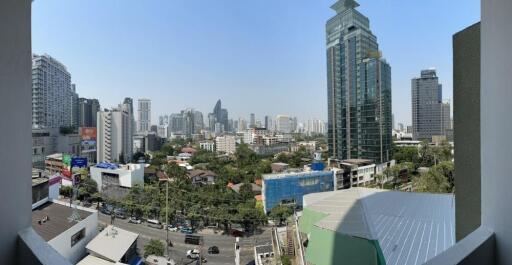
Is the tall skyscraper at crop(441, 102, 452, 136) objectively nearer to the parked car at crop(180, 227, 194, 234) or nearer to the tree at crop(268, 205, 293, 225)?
the tree at crop(268, 205, 293, 225)

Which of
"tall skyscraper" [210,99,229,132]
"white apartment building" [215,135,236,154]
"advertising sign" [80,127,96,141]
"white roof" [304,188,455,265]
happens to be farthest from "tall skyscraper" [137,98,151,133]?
"white roof" [304,188,455,265]

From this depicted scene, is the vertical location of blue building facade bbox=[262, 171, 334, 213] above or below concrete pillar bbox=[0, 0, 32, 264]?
below

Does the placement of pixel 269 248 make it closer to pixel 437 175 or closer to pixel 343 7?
pixel 437 175

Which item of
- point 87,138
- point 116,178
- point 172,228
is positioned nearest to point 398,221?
point 172,228

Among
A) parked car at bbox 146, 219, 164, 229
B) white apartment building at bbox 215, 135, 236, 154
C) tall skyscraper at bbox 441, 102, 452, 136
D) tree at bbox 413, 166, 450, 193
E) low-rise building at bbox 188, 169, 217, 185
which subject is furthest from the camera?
white apartment building at bbox 215, 135, 236, 154

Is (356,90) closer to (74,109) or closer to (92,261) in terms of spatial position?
(92,261)

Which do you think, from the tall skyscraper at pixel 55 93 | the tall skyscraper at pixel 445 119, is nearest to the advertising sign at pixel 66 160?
the tall skyscraper at pixel 55 93
